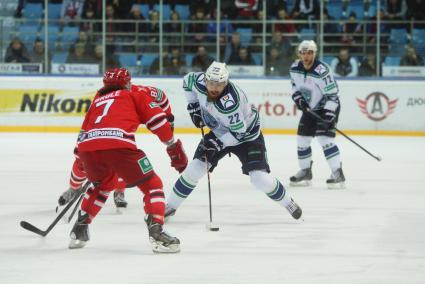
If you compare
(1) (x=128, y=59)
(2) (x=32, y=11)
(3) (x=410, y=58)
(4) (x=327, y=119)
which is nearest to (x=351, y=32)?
(3) (x=410, y=58)

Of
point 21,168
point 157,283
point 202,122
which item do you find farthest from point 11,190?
point 157,283

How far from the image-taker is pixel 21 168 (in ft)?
29.1

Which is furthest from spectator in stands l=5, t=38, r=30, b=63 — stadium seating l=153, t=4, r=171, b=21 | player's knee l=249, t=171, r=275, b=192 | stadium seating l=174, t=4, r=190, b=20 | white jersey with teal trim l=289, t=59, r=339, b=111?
player's knee l=249, t=171, r=275, b=192

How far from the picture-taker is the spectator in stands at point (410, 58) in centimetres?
1247

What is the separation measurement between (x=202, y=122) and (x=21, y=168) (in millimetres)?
3353

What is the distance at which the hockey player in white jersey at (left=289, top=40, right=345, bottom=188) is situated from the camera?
7.98 metres

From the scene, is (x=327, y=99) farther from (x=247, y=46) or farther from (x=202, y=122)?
(x=247, y=46)

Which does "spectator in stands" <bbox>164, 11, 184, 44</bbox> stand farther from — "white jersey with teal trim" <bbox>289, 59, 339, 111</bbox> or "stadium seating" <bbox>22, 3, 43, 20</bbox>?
"white jersey with teal trim" <bbox>289, 59, 339, 111</bbox>

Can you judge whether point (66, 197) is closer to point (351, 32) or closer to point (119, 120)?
point (119, 120)

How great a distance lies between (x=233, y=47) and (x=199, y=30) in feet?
1.71

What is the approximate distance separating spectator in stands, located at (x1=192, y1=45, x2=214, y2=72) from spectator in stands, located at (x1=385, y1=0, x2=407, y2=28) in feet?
7.96

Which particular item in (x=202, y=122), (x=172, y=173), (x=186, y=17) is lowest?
(x=172, y=173)

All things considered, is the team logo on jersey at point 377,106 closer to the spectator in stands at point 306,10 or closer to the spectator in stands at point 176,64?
the spectator in stands at point 306,10

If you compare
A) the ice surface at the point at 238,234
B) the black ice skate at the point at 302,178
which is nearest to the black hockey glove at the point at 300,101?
the black ice skate at the point at 302,178
